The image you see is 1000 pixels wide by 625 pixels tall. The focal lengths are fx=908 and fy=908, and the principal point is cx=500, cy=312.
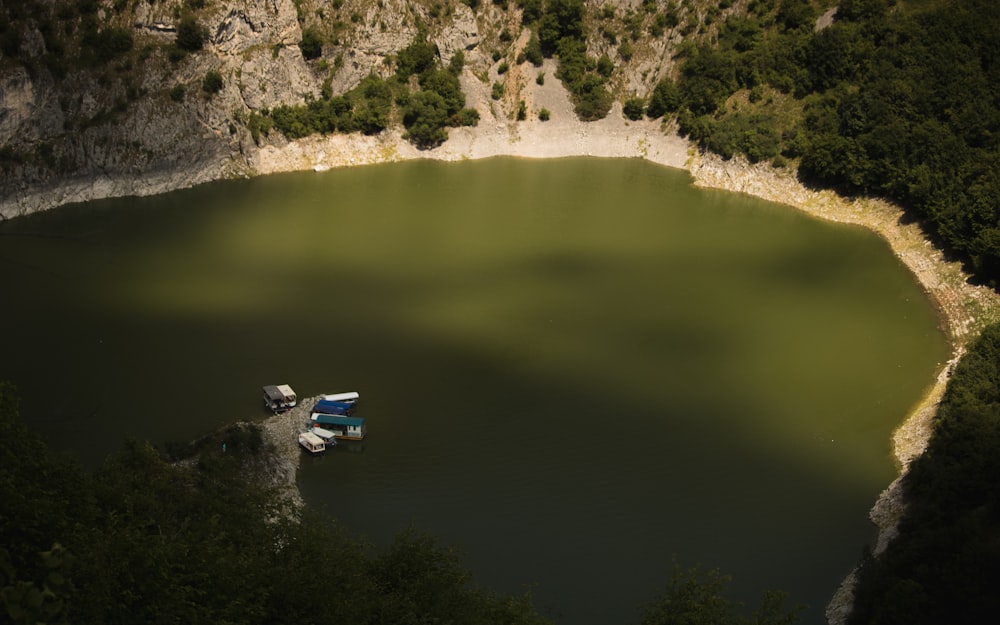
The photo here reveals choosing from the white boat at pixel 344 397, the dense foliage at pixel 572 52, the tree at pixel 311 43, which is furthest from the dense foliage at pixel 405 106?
the white boat at pixel 344 397

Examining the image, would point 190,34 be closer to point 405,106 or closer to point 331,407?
point 405,106

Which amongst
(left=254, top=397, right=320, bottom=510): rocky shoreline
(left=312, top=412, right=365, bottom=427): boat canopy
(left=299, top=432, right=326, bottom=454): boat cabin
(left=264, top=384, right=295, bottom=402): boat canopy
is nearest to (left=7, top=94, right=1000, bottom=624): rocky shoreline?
(left=254, top=397, right=320, bottom=510): rocky shoreline

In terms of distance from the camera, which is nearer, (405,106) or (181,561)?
(181,561)

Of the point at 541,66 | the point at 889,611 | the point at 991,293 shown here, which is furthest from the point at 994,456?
the point at 541,66

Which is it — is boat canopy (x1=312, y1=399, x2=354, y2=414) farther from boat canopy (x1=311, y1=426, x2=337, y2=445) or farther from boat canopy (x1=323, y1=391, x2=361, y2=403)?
boat canopy (x1=311, y1=426, x2=337, y2=445)

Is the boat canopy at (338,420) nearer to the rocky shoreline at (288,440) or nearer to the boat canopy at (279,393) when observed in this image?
the rocky shoreline at (288,440)

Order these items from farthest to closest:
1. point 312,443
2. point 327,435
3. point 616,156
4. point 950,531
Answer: point 616,156 < point 327,435 < point 312,443 < point 950,531

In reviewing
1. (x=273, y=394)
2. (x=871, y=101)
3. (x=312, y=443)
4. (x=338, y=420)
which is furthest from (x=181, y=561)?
(x=871, y=101)

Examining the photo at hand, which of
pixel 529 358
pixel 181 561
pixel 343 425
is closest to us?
pixel 181 561
